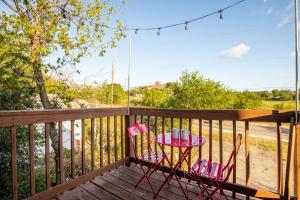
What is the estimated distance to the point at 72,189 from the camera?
8.57 feet

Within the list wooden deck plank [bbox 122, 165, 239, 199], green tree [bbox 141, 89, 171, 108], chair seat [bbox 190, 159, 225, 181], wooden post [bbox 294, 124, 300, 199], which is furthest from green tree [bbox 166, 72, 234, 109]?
wooden post [bbox 294, 124, 300, 199]

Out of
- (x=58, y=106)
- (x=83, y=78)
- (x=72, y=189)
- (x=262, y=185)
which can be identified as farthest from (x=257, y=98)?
(x=72, y=189)

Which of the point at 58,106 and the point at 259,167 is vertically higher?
the point at 58,106

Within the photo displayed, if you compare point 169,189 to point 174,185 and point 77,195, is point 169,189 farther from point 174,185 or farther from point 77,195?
point 77,195

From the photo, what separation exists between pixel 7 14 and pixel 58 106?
2.64m

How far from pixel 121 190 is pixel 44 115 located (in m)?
1.26

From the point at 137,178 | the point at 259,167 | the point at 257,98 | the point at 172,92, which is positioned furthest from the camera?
the point at 257,98

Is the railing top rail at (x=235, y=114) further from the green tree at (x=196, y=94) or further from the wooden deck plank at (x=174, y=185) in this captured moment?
the green tree at (x=196, y=94)

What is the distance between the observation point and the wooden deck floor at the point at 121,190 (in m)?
2.46

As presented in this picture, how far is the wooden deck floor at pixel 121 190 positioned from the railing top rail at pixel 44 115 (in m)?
0.87

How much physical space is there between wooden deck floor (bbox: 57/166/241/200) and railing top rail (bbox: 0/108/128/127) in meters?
0.87

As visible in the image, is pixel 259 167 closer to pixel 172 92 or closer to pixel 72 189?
pixel 172 92

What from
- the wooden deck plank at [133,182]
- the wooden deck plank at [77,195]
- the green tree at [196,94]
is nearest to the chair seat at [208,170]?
the wooden deck plank at [133,182]

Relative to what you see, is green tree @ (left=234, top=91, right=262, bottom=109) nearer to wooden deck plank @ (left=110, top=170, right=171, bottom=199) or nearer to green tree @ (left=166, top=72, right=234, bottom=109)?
green tree @ (left=166, top=72, right=234, bottom=109)
